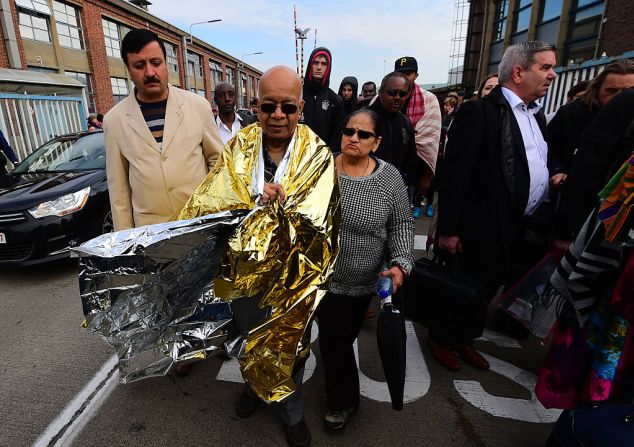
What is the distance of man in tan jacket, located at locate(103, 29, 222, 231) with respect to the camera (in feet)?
6.48

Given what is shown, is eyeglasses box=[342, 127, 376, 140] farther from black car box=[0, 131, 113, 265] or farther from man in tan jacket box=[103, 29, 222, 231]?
black car box=[0, 131, 113, 265]

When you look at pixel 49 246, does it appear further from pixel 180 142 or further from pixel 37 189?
pixel 180 142

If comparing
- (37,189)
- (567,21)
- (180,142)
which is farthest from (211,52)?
(180,142)

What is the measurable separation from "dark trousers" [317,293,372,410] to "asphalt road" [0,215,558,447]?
21cm

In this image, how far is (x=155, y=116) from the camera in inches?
81.4

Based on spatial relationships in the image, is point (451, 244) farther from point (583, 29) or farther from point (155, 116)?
point (583, 29)

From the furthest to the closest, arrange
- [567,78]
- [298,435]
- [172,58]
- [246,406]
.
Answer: [172,58], [567,78], [246,406], [298,435]

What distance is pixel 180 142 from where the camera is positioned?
6.77 feet

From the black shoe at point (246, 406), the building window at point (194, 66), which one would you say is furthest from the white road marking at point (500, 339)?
the building window at point (194, 66)

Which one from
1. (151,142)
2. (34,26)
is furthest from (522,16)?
(34,26)

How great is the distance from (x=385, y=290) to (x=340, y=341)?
47 cm

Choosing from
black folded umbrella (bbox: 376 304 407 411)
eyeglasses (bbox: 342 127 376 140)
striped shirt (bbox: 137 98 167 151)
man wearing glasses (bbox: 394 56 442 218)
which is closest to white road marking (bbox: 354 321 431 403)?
black folded umbrella (bbox: 376 304 407 411)

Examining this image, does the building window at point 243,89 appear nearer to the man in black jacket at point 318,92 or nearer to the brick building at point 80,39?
the brick building at point 80,39

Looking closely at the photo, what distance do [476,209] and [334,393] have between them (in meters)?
1.36
